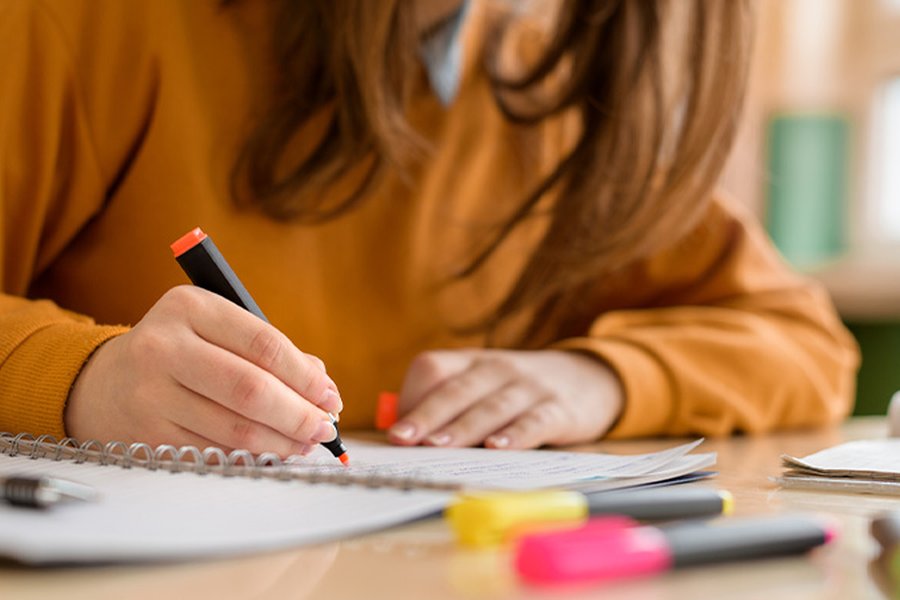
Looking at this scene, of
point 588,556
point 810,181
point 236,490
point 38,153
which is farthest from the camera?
point 810,181

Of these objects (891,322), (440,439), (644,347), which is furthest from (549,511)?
(891,322)

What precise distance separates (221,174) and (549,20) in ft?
1.57

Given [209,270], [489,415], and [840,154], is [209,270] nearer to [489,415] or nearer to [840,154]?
[489,415]

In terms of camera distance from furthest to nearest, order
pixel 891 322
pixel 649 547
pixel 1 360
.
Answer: pixel 891 322 → pixel 1 360 → pixel 649 547

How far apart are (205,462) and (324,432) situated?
0.06 metres

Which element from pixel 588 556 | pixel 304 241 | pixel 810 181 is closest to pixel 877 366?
pixel 810 181

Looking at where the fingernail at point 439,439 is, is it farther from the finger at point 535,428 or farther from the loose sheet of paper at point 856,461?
the loose sheet of paper at point 856,461

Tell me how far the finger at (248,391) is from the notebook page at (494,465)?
0.07 feet

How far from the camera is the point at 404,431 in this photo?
0.69 metres

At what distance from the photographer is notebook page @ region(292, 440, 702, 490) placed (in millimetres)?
498

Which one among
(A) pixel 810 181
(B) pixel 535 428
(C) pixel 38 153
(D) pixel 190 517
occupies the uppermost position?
(C) pixel 38 153

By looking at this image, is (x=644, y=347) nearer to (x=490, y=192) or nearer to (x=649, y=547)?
(x=490, y=192)

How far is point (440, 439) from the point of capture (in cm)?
69

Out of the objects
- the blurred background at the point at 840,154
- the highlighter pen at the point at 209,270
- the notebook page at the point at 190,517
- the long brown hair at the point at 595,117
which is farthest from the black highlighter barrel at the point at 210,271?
the blurred background at the point at 840,154
